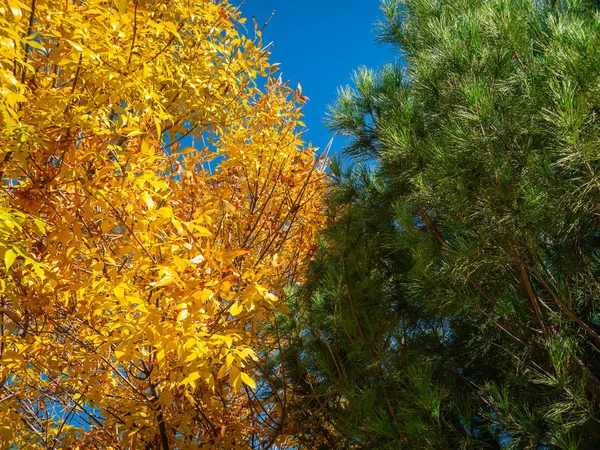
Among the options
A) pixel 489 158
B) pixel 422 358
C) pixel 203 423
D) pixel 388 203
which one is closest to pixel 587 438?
pixel 422 358

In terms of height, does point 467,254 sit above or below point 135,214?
below

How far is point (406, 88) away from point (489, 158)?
1.16m

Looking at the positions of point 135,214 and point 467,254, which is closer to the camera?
point 135,214

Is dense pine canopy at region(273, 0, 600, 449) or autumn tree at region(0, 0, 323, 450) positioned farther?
dense pine canopy at region(273, 0, 600, 449)

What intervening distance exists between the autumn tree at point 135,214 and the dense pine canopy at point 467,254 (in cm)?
46

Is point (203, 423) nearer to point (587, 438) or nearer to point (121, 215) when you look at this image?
point (121, 215)

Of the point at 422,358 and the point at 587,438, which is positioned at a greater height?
the point at 422,358

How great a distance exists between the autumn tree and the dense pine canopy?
46 centimetres

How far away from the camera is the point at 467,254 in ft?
8.31

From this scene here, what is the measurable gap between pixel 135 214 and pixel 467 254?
1462mm

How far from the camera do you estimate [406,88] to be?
3691 millimetres

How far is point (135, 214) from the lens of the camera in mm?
2117

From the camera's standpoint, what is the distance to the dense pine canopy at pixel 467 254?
2492 mm

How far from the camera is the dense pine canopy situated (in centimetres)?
249
